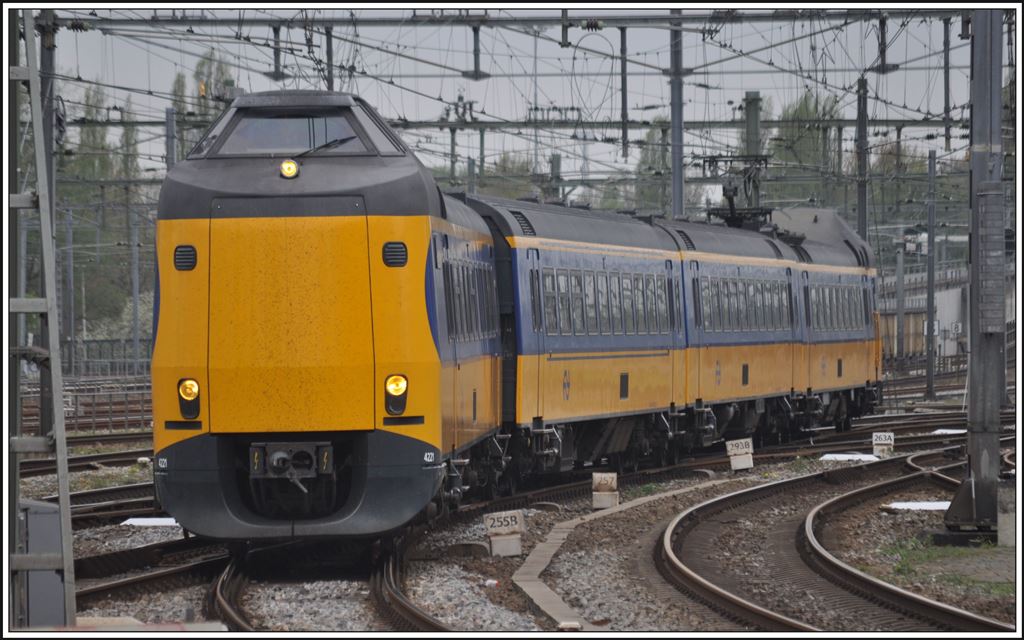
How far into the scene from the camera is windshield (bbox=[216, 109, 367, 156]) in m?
12.5

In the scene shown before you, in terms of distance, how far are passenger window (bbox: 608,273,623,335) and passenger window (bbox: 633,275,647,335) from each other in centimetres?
62

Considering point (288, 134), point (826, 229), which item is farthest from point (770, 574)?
point (826, 229)

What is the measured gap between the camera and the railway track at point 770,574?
10.7 meters

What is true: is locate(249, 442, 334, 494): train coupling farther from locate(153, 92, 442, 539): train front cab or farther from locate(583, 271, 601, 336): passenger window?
locate(583, 271, 601, 336): passenger window

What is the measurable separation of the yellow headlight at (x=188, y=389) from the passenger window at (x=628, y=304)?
9.56 metres

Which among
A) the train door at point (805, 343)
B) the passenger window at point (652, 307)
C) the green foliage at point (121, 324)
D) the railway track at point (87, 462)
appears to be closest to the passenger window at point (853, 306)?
the train door at point (805, 343)

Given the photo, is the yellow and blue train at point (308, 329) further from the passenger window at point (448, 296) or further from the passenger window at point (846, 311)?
the passenger window at point (846, 311)

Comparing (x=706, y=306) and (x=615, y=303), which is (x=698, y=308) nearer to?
(x=706, y=306)

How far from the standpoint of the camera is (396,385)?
1203 cm

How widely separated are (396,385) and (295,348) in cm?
79

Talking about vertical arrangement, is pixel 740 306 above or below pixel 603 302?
below

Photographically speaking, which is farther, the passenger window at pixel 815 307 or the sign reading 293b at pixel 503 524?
the passenger window at pixel 815 307

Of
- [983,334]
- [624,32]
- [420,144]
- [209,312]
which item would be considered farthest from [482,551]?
[420,144]

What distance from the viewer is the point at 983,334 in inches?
591
